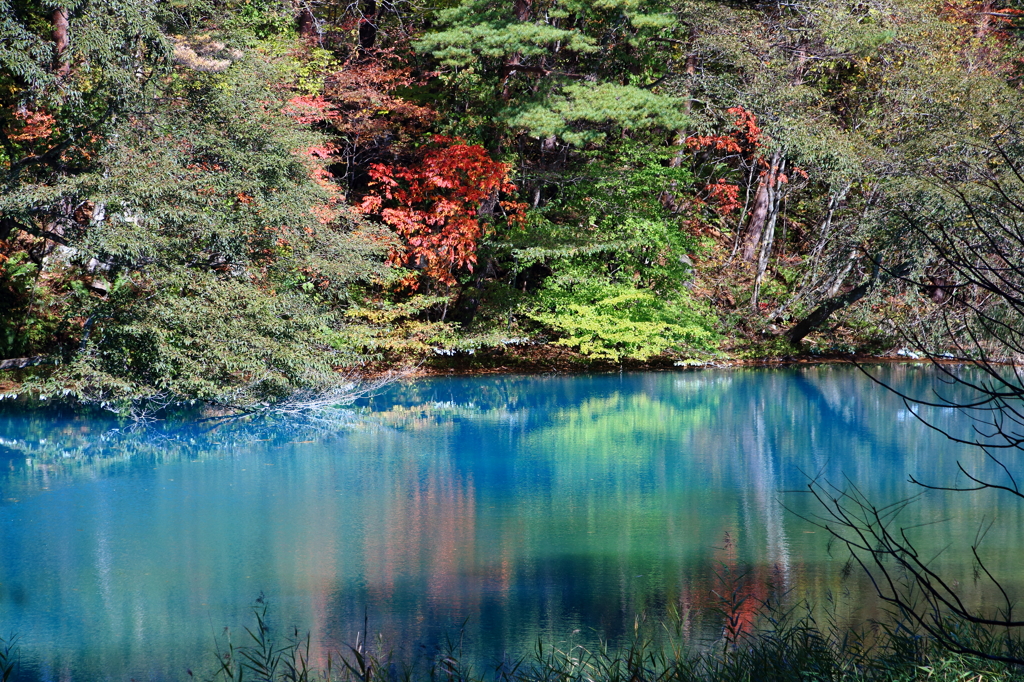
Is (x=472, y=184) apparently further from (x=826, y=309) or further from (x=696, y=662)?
(x=696, y=662)

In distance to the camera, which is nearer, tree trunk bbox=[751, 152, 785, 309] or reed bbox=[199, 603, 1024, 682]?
reed bbox=[199, 603, 1024, 682]

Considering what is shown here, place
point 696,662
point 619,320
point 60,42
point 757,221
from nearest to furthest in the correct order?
point 696,662 < point 60,42 < point 619,320 < point 757,221

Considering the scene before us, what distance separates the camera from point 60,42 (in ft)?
44.6

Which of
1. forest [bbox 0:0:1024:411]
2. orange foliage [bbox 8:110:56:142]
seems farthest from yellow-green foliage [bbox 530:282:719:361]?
orange foliage [bbox 8:110:56:142]

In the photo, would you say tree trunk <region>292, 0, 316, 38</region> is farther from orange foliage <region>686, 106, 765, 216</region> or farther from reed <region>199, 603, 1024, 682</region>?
reed <region>199, 603, 1024, 682</region>

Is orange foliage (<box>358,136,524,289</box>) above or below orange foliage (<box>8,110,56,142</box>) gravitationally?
below

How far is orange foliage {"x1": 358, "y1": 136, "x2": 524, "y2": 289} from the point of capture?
1661 cm

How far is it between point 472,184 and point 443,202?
0.67m

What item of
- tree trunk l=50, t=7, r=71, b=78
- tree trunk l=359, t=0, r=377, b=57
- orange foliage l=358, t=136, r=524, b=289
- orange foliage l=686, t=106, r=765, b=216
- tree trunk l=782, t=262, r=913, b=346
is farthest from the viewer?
tree trunk l=359, t=0, r=377, b=57

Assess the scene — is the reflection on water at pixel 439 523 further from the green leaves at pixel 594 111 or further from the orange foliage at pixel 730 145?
the orange foliage at pixel 730 145

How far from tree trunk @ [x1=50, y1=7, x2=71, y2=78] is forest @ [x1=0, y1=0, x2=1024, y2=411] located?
7 centimetres

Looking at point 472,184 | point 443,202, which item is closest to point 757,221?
point 472,184

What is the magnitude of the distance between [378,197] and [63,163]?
577 cm

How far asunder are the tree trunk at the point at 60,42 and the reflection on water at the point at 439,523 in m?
4.63
